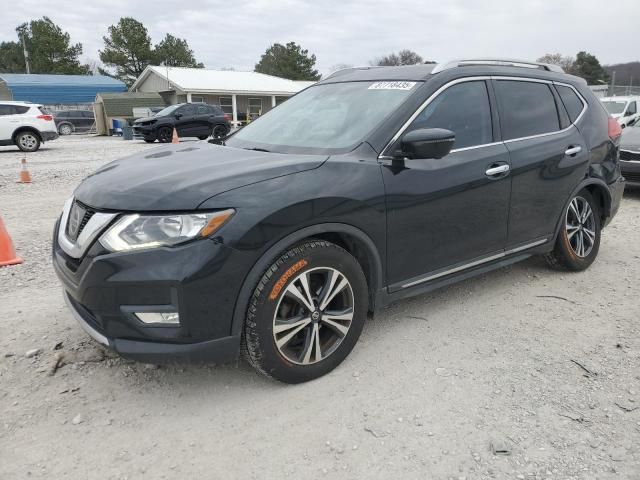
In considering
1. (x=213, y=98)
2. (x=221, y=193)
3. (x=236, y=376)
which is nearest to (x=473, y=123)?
(x=221, y=193)

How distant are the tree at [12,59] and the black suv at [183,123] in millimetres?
59480

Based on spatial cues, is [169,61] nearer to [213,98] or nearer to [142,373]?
[213,98]

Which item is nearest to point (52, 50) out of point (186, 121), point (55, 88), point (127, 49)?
point (127, 49)

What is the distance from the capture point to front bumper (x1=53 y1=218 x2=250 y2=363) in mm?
2436

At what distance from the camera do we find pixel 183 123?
72.3 ft

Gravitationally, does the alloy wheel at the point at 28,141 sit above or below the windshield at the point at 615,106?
below

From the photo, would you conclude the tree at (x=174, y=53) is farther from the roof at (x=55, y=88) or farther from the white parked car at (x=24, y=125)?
the white parked car at (x=24, y=125)

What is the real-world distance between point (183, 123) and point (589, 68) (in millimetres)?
70556

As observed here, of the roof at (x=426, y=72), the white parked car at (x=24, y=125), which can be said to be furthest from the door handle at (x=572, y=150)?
the white parked car at (x=24, y=125)

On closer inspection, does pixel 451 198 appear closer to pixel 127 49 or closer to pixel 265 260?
pixel 265 260

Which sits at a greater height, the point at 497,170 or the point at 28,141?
the point at 497,170

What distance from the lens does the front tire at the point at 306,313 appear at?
8.78 feet

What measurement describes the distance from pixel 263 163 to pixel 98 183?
0.93 metres

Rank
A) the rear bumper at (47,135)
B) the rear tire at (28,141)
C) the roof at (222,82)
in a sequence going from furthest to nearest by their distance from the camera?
the roof at (222,82) → the rear bumper at (47,135) → the rear tire at (28,141)
